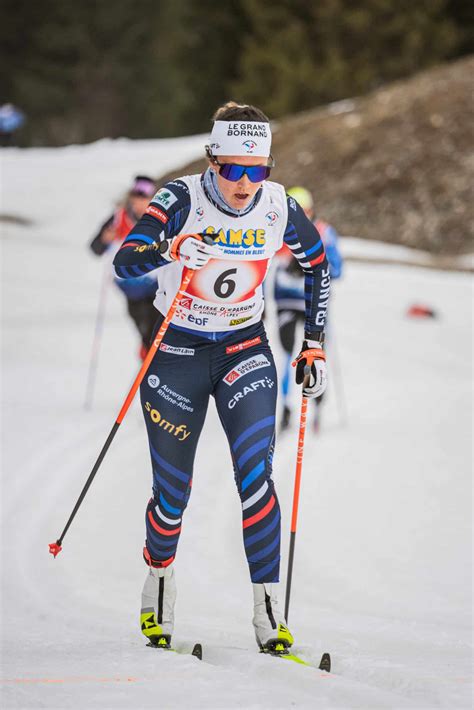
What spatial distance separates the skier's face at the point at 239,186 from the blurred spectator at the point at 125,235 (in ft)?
18.2

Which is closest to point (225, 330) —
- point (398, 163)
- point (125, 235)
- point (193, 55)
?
point (125, 235)

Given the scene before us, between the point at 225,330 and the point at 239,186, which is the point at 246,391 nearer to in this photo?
the point at 225,330

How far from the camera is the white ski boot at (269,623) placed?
5312 mm

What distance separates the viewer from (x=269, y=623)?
210 inches

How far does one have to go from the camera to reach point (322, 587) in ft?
24.8

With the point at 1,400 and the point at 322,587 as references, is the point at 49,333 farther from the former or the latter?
the point at 322,587

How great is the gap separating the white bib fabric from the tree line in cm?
3827

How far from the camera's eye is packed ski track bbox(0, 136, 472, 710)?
4.90 m

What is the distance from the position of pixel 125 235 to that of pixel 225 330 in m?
6.06

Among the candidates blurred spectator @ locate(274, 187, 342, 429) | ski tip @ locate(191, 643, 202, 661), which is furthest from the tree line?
ski tip @ locate(191, 643, 202, 661)

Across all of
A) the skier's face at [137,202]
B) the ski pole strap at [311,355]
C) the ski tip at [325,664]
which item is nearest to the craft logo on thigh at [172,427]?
the ski pole strap at [311,355]

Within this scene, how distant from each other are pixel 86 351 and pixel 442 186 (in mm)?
13007

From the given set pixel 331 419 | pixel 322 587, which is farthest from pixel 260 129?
pixel 331 419

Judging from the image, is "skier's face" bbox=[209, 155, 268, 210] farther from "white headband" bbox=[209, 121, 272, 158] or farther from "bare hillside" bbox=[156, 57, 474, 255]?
"bare hillside" bbox=[156, 57, 474, 255]
